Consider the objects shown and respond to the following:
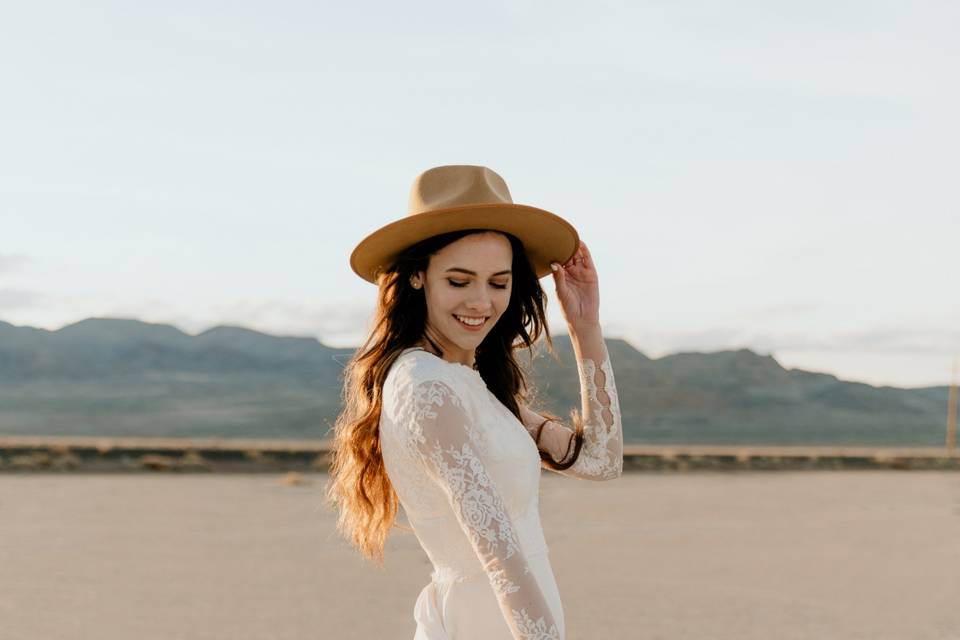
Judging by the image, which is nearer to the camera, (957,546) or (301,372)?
(957,546)

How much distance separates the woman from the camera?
6.42 feet

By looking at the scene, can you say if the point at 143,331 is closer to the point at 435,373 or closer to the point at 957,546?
the point at 957,546

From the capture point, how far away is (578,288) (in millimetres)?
2572

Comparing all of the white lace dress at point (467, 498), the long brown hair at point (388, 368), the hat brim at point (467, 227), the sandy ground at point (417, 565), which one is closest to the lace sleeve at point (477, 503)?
the white lace dress at point (467, 498)

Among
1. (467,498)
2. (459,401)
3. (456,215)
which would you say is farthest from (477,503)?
(456,215)

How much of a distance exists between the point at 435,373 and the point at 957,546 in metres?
9.25

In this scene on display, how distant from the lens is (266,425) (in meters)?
66.5

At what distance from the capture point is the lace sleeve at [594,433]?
261cm

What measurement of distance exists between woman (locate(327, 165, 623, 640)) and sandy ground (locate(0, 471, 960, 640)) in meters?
3.99

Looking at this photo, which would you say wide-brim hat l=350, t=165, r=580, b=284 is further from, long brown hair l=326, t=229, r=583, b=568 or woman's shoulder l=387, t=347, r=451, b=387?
woman's shoulder l=387, t=347, r=451, b=387

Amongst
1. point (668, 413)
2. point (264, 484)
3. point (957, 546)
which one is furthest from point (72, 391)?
point (957, 546)

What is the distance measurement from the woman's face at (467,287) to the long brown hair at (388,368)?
2cm

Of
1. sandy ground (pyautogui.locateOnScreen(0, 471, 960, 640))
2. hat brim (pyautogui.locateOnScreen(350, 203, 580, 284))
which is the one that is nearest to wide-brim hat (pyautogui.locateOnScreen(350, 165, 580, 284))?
hat brim (pyautogui.locateOnScreen(350, 203, 580, 284))

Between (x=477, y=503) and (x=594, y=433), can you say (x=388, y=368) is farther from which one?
(x=594, y=433)
